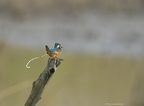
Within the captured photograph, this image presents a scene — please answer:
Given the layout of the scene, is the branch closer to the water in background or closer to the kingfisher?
the kingfisher

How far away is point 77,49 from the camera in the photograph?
2.10m

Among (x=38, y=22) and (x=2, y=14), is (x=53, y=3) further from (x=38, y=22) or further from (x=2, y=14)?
(x=2, y=14)

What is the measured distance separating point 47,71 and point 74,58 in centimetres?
113

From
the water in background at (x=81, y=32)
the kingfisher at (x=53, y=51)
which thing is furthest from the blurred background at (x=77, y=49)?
the kingfisher at (x=53, y=51)

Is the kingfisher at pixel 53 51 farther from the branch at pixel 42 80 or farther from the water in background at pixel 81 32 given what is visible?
the water in background at pixel 81 32

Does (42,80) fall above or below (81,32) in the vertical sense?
below

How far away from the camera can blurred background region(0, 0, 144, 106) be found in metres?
1.68

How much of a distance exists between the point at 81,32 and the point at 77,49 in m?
0.22

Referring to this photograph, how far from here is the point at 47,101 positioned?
5.21 feet

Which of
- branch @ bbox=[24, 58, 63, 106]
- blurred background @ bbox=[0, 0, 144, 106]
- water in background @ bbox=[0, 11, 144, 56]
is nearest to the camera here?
branch @ bbox=[24, 58, 63, 106]

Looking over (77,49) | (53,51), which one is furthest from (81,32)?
(53,51)

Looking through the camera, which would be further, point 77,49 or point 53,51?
point 77,49

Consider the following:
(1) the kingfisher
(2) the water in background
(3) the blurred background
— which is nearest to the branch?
(1) the kingfisher

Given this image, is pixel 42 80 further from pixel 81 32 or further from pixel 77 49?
pixel 81 32
